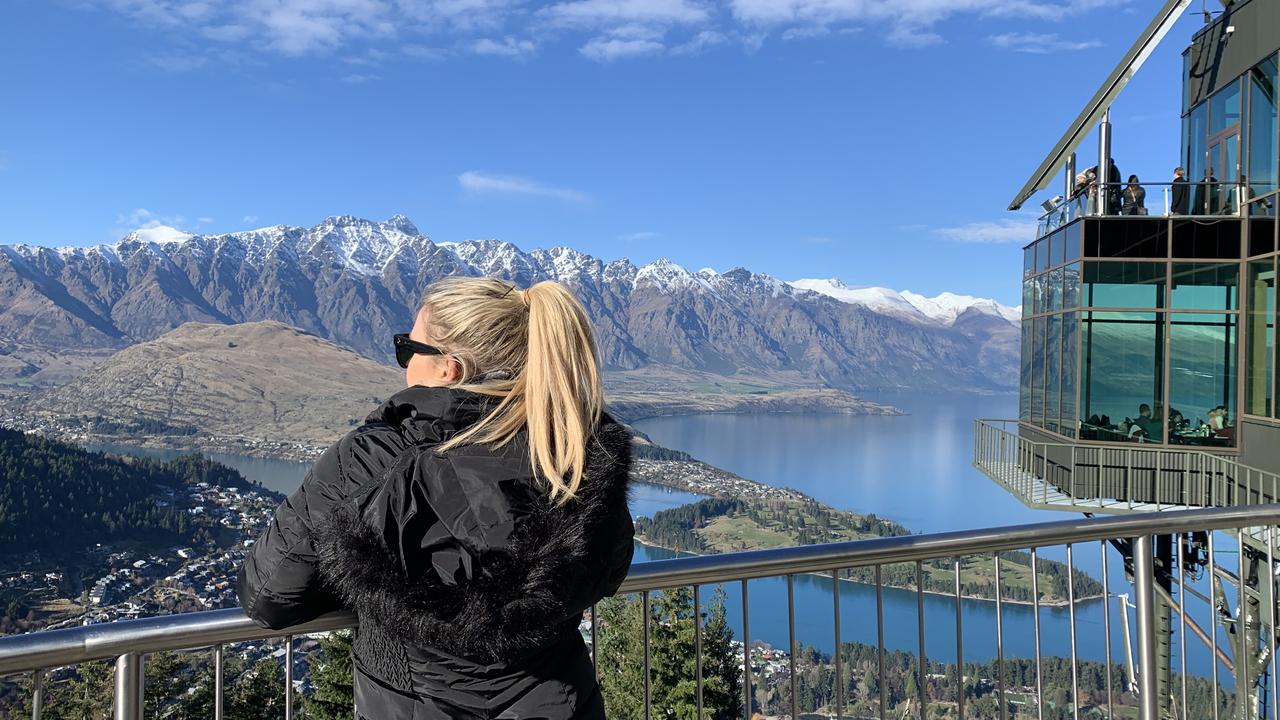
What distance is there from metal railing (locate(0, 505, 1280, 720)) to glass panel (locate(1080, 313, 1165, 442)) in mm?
11941

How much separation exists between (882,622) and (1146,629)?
114cm

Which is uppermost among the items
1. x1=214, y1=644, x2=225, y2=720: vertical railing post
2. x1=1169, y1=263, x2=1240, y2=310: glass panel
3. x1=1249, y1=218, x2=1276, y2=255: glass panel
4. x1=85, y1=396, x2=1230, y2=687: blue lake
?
x1=1249, y1=218, x2=1276, y2=255: glass panel

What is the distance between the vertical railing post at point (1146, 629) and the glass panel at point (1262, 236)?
1248 cm

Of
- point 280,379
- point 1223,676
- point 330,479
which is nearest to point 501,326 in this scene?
point 330,479

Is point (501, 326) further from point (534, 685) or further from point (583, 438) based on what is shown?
point (534, 685)

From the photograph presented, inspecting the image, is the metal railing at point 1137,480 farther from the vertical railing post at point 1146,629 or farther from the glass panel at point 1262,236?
the vertical railing post at point 1146,629

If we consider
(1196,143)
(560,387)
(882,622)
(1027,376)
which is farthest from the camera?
(1027,376)

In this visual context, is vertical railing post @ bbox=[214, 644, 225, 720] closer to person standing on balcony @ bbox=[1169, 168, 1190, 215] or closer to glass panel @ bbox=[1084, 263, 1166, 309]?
glass panel @ bbox=[1084, 263, 1166, 309]

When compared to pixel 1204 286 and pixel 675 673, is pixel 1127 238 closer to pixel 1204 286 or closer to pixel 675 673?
pixel 1204 286

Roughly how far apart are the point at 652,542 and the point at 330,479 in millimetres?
65000

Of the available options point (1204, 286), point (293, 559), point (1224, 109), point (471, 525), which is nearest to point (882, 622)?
point (471, 525)

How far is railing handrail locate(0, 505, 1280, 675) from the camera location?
6.26 feet

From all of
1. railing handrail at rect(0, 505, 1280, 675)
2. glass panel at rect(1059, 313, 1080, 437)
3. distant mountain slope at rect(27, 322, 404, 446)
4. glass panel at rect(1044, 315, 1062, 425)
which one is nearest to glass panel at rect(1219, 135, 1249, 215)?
glass panel at rect(1059, 313, 1080, 437)

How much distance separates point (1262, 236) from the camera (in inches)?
534
